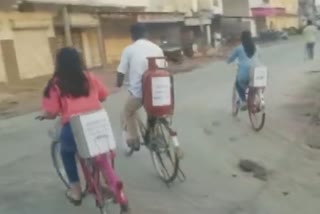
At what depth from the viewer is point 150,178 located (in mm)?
7527

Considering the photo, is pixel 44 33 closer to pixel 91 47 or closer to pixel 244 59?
pixel 91 47

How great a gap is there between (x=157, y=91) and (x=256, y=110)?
15.0 feet

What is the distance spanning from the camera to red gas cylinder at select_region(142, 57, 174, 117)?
691 centimetres

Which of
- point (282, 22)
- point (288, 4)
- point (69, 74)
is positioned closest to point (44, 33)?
point (69, 74)

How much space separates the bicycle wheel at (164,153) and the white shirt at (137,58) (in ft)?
2.10

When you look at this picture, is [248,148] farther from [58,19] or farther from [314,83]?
[58,19]

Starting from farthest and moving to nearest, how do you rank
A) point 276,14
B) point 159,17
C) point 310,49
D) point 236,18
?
point 276,14, point 236,18, point 159,17, point 310,49

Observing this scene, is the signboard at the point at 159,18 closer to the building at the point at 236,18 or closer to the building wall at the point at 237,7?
the building at the point at 236,18

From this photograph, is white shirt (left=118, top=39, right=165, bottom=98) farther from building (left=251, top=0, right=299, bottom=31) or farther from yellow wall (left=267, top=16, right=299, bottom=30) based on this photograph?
yellow wall (left=267, top=16, right=299, bottom=30)

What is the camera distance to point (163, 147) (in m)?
7.18

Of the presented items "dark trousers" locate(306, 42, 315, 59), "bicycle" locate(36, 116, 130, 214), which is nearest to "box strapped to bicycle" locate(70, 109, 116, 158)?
"bicycle" locate(36, 116, 130, 214)

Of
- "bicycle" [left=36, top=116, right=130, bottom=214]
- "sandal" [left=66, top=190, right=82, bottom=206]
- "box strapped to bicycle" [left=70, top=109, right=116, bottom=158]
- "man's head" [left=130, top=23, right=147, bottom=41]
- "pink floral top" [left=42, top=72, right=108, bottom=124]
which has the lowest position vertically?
"sandal" [left=66, top=190, right=82, bottom=206]

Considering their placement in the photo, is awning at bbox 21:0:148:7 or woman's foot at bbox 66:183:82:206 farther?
awning at bbox 21:0:148:7

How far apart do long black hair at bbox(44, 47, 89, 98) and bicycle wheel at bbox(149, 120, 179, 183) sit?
1.73 m
